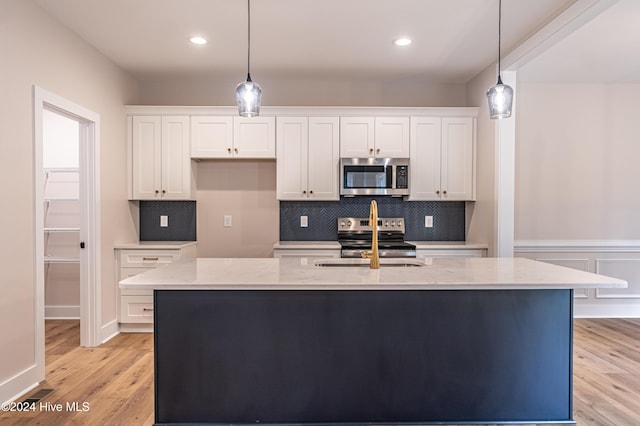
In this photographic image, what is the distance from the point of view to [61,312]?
445cm

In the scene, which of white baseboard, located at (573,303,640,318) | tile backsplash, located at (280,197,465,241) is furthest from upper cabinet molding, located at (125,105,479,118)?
white baseboard, located at (573,303,640,318)

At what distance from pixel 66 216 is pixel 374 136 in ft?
11.4

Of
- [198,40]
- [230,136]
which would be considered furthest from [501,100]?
[230,136]

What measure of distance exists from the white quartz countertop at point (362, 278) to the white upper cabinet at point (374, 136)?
2.03 m

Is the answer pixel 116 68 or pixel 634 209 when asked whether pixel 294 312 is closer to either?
pixel 116 68

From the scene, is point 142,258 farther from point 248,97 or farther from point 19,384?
point 248,97

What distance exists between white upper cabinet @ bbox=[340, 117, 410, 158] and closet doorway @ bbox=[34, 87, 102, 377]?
236 cm

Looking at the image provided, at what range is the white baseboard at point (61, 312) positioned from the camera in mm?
4441

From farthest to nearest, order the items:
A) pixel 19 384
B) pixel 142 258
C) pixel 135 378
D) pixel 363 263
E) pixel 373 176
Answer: pixel 373 176, pixel 142 258, pixel 135 378, pixel 363 263, pixel 19 384

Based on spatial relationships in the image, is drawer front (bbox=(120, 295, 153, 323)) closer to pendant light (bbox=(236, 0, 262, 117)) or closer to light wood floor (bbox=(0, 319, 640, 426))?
light wood floor (bbox=(0, 319, 640, 426))

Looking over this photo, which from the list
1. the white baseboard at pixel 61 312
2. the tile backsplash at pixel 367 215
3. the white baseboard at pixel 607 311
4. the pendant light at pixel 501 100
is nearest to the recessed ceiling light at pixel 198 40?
the tile backsplash at pixel 367 215

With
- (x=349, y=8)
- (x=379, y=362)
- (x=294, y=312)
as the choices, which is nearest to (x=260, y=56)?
(x=349, y=8)

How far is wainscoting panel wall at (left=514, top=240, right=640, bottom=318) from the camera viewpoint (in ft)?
14.8

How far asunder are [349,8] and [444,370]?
2453mm
